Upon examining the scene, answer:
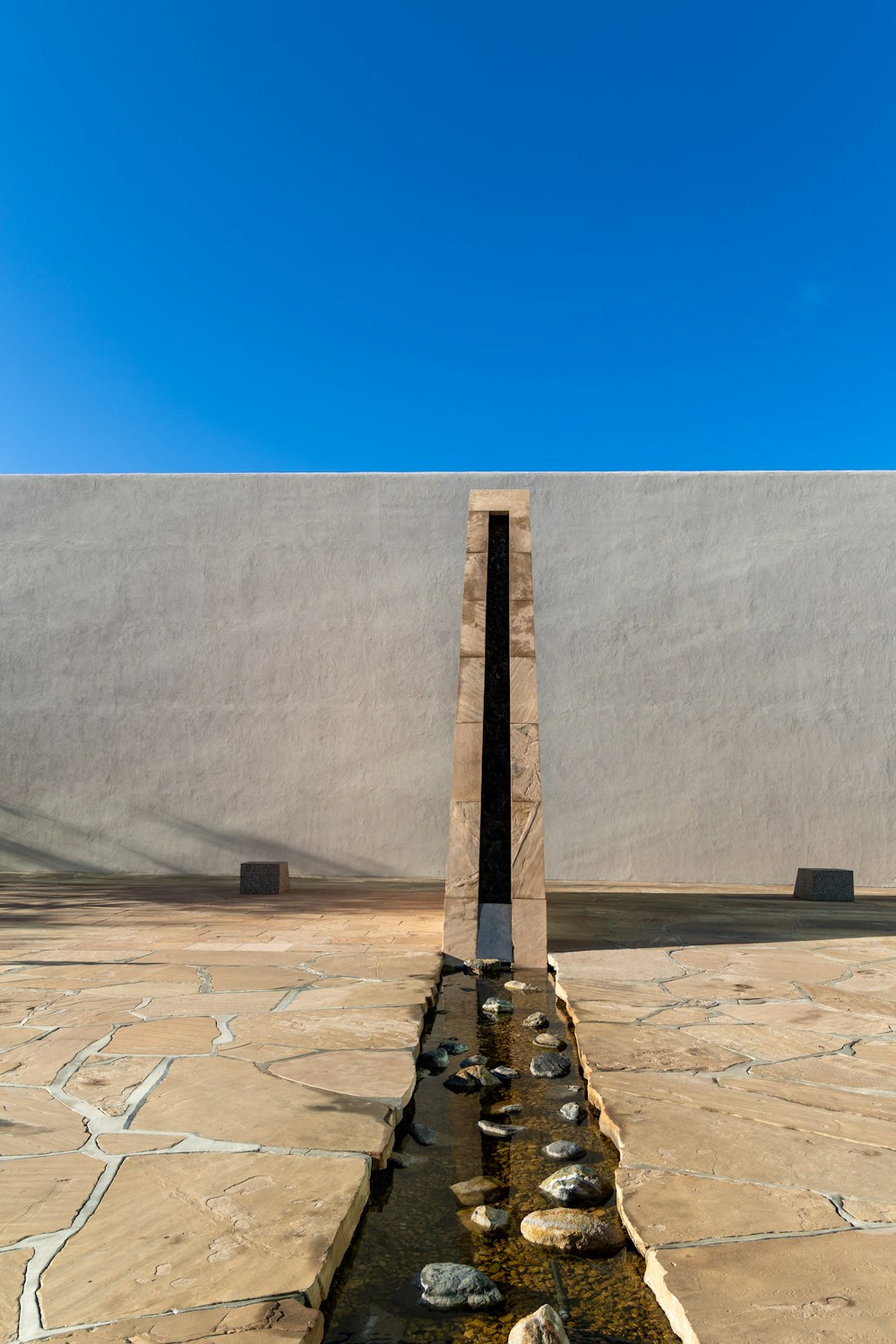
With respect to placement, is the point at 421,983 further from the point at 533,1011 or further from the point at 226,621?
the point at 226,621

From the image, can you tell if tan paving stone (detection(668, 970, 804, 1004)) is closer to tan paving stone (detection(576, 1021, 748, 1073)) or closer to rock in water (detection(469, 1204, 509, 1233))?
tan paving stone (detection(576, 1021, 748, 1073))

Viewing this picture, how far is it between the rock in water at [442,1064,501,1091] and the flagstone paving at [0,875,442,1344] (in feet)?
0.36

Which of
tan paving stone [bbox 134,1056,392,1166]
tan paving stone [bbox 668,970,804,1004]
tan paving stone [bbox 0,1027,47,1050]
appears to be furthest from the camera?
tan paving stone [bbox 668,970,804,1004]

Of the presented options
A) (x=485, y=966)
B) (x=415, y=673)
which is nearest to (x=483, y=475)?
(x=415, y=673)

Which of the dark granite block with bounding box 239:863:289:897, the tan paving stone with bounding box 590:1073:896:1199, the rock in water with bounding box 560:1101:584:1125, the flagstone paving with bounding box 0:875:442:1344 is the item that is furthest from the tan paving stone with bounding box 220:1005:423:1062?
the dark granite block with bounding box 239:863:289:897

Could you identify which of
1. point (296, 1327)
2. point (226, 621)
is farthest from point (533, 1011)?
point (226, 621)

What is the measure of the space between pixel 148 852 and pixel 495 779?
4791 mm

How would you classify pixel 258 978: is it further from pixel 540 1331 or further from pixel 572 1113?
pixel 540 1331

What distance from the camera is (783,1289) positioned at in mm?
1157

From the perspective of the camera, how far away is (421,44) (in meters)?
8.40

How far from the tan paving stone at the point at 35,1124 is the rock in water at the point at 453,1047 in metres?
1.02

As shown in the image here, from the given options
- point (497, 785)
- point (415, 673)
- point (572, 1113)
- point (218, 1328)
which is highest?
point (415, 673)

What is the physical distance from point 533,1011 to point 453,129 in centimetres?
900

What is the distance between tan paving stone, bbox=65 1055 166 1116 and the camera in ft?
6.30
